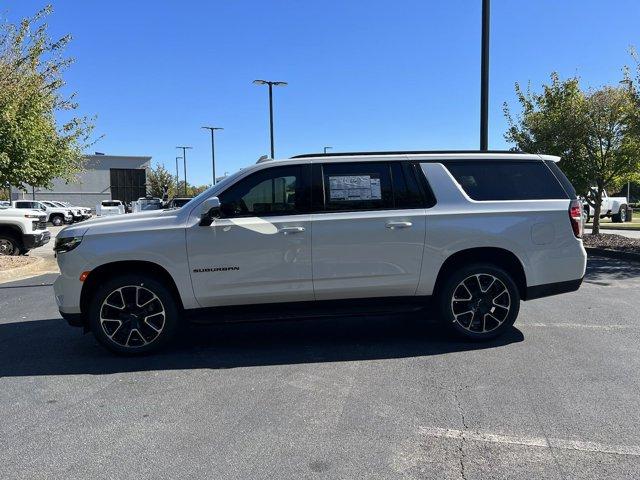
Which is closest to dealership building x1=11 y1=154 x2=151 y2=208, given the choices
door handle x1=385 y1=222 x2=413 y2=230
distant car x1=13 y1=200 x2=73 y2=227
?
distant car x1=13 y1=200 x2=73 y2=227

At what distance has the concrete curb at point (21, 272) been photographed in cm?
1078

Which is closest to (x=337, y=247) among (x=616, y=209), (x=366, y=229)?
(x=366, y=229)

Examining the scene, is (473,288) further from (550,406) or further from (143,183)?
(143,183)

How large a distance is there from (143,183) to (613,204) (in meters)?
60.5

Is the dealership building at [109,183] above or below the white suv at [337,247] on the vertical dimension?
above

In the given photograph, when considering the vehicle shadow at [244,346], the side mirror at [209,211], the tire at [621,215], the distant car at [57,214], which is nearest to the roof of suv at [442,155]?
the side mirror at [209,211]

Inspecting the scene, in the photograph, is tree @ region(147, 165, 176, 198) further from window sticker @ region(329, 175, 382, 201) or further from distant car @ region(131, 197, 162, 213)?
window sticker @ region(329, 175, 382, 201)

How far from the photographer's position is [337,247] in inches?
202

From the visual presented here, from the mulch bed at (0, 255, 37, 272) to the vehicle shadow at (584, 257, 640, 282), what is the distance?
459 inches

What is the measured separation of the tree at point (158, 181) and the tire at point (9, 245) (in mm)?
60319

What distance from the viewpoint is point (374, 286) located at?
5.26m

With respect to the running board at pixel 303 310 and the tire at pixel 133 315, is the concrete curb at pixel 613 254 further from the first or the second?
the tire at pixel 133 315

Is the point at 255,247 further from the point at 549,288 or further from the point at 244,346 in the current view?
the point at 549,288

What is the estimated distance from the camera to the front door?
5051mm
